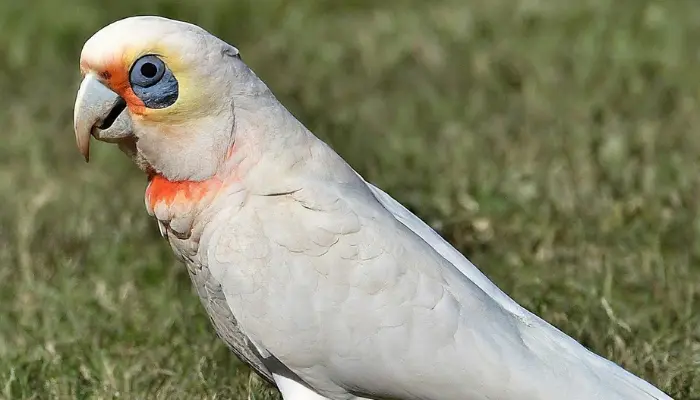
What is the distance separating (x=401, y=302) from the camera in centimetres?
A: 315

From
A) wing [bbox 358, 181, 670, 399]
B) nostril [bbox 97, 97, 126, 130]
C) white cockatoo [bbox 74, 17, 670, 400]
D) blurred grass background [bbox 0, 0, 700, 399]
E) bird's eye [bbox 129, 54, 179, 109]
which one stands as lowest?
blurred grass background [bbox 0, 0, 700, 399]

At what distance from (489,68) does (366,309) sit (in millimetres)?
4213

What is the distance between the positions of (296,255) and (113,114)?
62 cm

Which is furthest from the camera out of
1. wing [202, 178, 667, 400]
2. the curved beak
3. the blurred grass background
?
the blurred grass background

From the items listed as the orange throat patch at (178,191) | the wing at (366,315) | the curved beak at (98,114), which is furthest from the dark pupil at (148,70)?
the wing at (366,315)

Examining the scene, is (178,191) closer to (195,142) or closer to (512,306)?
(195,142)

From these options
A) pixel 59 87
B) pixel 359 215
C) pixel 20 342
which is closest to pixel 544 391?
pixel 359 215

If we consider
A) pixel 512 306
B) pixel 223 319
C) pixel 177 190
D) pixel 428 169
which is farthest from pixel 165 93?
pixel 428 169

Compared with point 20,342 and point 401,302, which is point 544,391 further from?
point 20,342

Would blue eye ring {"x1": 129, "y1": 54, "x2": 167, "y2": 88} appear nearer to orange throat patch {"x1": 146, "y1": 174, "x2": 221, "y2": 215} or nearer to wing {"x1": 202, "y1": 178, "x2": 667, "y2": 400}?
orange throat patch {"x1": 146, "y1": 174, "x2": 221, "y2": 215}

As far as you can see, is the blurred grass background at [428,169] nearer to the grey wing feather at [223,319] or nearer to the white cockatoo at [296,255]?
the grey wing feather at [223,319]

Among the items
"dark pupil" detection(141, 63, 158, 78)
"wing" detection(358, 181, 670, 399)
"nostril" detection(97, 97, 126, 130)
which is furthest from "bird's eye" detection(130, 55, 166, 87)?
"wing" detection(358, 181, 670, 399)

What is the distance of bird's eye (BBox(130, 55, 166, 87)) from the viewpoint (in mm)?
3182

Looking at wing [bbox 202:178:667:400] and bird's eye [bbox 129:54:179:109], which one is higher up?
bird's eye [bbox 129:54:179:109]
